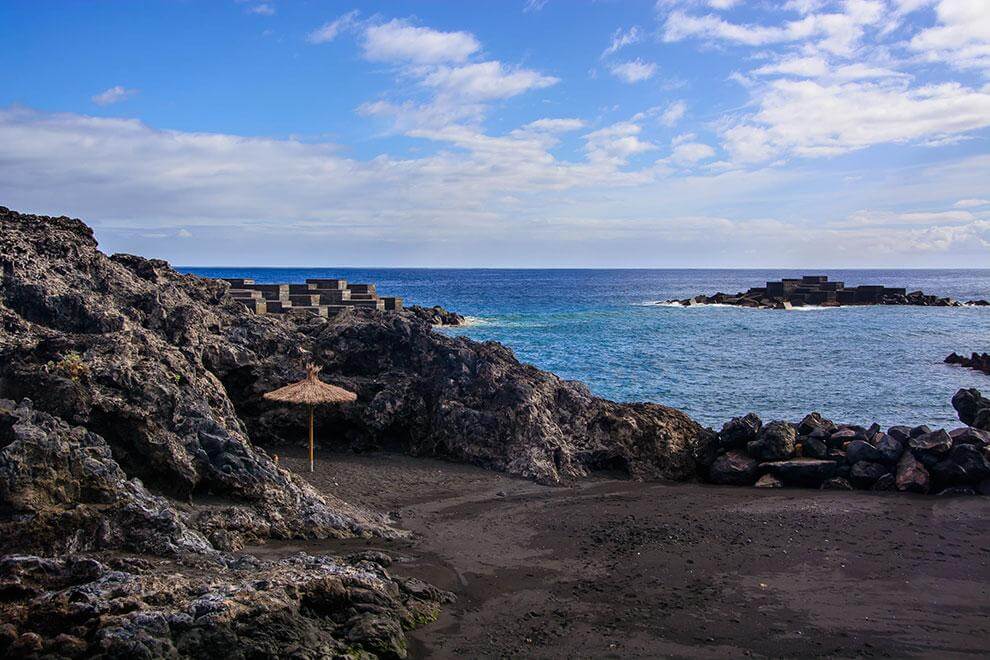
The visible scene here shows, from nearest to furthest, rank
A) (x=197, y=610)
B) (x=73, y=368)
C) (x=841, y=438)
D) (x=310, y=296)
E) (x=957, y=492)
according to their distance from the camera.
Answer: (x=197, y=610) < (x=73, y=368) < (x=957, y=492) < (x=841, y=438) < (x=310, y=296)

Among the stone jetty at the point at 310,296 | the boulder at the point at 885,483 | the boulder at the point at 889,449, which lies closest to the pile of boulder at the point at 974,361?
the boulder at the point at 889,449

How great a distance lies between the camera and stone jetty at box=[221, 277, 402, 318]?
35.8 m

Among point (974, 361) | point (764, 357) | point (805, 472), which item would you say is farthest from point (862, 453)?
point (974, 361)

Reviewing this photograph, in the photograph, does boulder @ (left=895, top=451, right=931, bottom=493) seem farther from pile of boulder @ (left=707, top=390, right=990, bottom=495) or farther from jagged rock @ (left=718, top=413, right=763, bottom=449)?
jagged rock @ (left=718, top=413, right=763, bottom=449)

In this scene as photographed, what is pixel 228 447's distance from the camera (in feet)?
31.4

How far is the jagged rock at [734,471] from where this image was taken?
44.1ft

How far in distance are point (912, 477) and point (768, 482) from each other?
237 cm

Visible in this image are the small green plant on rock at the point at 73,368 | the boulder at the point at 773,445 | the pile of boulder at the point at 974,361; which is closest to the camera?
the small green plant on rock at the point at 73,368

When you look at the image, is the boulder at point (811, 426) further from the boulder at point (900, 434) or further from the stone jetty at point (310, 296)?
the stone jetty at point (310, 296)

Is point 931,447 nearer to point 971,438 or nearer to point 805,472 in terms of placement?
point 971,438

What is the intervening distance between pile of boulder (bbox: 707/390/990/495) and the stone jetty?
2414 cm

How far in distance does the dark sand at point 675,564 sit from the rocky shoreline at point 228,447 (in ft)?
2.11

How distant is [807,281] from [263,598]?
3698 inches

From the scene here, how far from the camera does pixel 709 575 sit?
872cm
